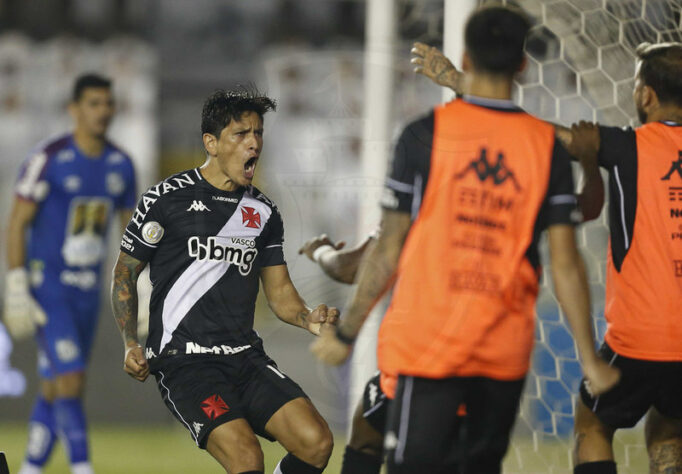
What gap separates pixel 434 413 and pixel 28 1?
9.46 m

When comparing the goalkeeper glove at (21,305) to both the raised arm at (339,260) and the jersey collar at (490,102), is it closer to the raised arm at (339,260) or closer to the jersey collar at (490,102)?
the raised arm at (339,260)

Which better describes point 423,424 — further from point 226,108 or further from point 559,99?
point 559,99

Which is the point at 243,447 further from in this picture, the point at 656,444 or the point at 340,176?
the point at 340,176

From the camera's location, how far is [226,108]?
159 inches

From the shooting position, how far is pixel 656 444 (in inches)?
159

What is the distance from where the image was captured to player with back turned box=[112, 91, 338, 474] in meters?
3.89

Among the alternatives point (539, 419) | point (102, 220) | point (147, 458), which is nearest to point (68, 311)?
point (102, 220)

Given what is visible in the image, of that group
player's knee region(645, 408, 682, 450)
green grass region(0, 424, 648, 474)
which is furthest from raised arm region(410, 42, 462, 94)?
green grass region(0, 424, 648, 474)

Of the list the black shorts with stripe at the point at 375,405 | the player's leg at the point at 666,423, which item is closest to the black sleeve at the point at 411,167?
the black shorts with stripe at the point at 375,405

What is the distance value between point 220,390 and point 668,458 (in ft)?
5.38

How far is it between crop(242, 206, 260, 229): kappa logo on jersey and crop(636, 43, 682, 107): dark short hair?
1479mm

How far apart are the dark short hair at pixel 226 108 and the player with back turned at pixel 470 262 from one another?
3.69 feet

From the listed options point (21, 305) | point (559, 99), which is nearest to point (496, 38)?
point (559, 99)

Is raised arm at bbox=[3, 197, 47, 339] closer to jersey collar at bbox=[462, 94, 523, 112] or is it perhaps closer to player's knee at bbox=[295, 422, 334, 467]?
player's knee at bbox=[295, 422, 334, 467]
